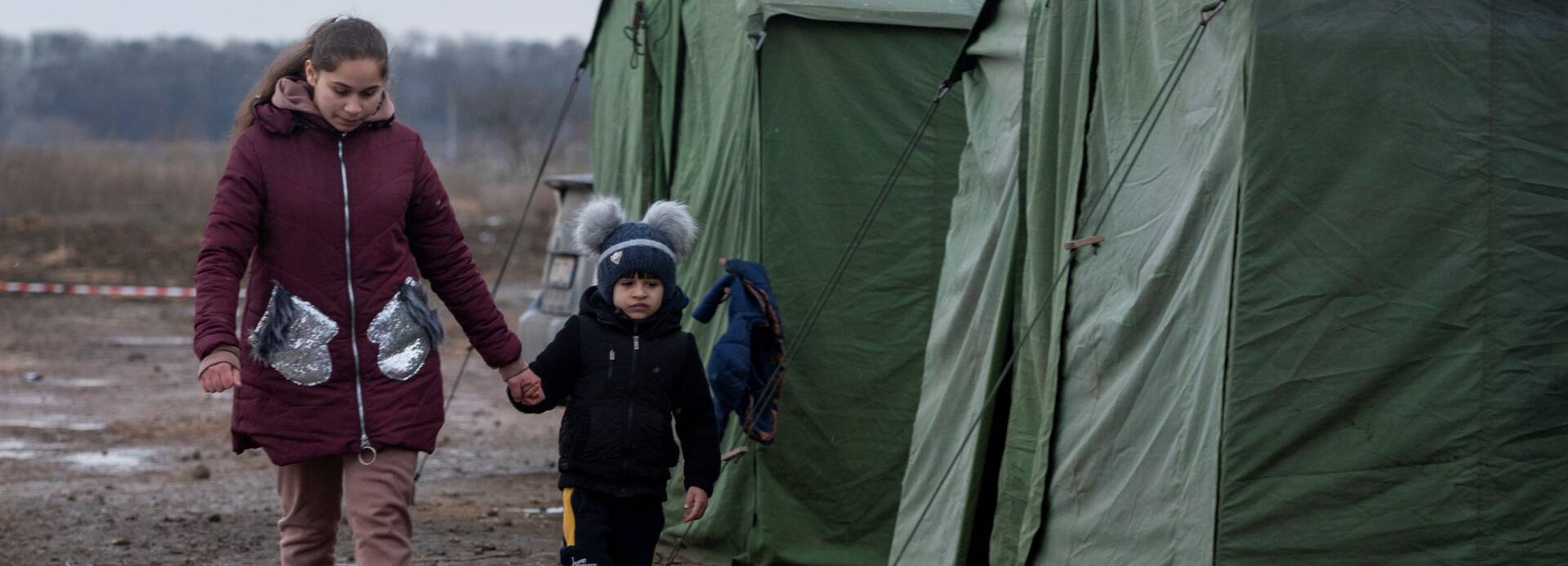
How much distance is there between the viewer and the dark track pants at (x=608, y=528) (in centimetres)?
486

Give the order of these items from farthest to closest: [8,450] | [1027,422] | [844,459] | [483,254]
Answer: [483,254]
[8,450]
[844,459]
[1027,422]

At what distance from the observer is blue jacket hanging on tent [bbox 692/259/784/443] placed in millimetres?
6441

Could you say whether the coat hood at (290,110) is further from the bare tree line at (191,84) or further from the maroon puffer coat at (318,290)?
the bare tree line at (191,84)

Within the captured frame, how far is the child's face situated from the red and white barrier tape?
54.7 ft

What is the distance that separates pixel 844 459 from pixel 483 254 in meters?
21.2

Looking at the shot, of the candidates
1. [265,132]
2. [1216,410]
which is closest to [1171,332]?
[1216,410]

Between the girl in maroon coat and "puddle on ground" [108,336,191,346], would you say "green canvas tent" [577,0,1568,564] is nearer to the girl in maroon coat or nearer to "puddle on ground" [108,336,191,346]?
the girl in maroon coat

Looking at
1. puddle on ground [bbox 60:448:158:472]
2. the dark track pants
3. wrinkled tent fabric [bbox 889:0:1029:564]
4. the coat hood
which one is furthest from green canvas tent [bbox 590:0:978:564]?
puddle on ground [bbox 60:448:158:472]

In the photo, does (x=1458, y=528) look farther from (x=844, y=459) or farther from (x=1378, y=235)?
(x=844, y=459)

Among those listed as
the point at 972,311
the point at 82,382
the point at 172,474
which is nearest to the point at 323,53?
the point at 972,311

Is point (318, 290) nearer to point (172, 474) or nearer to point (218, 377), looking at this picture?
point (218, 377)

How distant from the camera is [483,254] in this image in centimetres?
2756

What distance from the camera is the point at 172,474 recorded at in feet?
31.9

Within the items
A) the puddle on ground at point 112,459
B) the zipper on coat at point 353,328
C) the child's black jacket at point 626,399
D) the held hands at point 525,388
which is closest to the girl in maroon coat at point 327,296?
the zipper on coat at point 353,328
